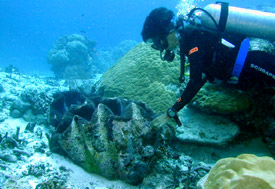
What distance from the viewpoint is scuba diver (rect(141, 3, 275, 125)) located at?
9.70 feet

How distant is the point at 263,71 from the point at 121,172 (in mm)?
2977

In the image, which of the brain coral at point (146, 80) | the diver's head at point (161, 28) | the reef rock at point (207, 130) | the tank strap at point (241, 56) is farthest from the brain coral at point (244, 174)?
the brain coral at point (146, 80)

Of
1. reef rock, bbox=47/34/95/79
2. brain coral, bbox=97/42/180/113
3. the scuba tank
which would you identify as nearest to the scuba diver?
the scuba tank

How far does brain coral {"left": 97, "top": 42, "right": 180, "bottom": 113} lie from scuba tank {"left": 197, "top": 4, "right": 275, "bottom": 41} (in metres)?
2.18

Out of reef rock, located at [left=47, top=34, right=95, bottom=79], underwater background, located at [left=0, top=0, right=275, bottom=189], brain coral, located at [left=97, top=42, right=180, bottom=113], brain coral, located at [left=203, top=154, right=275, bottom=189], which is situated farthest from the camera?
reef rock, located at [left=47, top=34, right=95, bottom=79]

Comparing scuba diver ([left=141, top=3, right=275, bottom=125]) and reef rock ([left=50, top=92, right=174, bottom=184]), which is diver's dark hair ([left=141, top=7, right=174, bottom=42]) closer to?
scuba diver ([left=141, top=3, right=275, bottom=125])

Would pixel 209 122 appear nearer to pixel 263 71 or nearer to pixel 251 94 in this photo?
pixel 251 94

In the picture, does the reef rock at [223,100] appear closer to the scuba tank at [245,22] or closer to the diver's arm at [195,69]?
the diver's arm at [195,69]

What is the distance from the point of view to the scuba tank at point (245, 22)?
11.4ft

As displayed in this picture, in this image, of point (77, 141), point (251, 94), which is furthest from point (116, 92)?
point (251, 94)

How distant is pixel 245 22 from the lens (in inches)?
138

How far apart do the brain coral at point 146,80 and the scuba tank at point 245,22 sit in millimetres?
2180

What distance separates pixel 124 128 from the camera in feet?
10.2

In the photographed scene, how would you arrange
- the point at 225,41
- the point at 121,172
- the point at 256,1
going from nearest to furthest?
the point at 121,172
the point at 225,41
the point at 256,1
